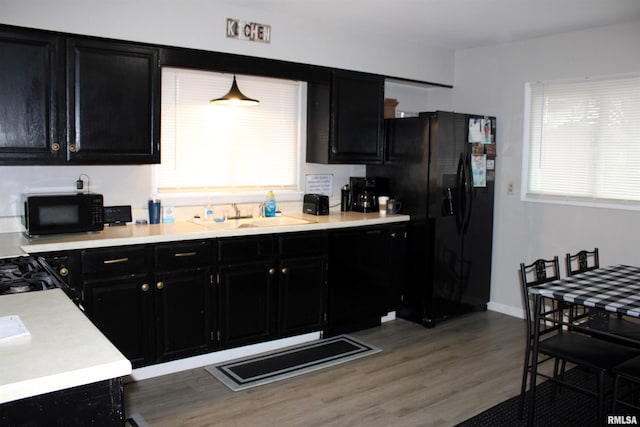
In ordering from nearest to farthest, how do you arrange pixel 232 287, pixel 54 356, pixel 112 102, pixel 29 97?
pixel 54 356, pixel 29 97, pixel 112 102, pixel 232 287

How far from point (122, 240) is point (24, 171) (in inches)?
33.3

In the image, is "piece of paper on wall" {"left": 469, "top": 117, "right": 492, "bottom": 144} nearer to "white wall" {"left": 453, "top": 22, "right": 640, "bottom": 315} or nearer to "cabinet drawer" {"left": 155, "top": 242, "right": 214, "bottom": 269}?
"white wall" {"left": 453, "top": 22, "right": 640, "bottom": 315}

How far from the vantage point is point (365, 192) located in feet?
15.9

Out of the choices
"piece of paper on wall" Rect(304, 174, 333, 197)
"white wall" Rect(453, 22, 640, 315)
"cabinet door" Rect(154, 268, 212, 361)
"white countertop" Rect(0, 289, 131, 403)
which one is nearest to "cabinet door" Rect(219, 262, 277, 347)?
"cabinet door" Rect(154, 268, 212, 361)

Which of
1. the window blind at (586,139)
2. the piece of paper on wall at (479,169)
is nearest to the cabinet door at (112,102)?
the piece of paper on wall at (479,169)

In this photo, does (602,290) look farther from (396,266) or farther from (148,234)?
(148,234)

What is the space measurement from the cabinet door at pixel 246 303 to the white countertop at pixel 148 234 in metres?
0.26

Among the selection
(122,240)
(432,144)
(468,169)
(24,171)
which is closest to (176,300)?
(122,240)

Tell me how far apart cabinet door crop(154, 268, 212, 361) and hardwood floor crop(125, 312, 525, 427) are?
0.66 ft

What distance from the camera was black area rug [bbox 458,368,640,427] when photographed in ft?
9.97

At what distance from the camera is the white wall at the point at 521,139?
4.28 m

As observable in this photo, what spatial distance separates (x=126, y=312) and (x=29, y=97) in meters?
1.37

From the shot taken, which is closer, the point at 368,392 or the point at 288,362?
the point at 368,392

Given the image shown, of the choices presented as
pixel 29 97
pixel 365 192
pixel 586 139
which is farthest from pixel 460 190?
pixel 29 97
